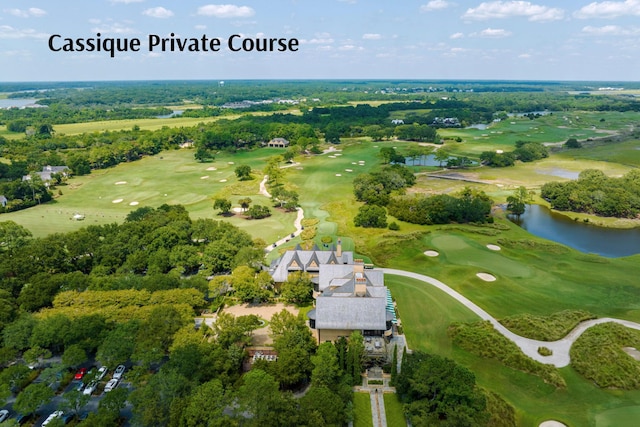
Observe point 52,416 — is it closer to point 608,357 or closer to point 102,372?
point 102,372

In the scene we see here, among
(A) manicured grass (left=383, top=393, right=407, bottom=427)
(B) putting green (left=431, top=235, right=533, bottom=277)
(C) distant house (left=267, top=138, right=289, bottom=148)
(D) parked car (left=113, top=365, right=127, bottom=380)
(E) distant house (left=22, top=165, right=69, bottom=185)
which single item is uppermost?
(C) distant house (left=267, top=138, right=289, bottom=148)

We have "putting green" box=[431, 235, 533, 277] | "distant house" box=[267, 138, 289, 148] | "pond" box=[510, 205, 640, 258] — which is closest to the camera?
"putting green" box=[431, 235, 533, 277]

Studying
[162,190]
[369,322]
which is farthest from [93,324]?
[162,190]

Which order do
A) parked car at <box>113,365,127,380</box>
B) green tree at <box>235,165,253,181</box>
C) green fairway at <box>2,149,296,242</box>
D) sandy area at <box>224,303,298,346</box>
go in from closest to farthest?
parked car at <box>113,365,127,380</box> < sandy area at <box>224,303,298,346</box> < green fairway at <box>2,149,296,242</box> < green tree at <box>235,165,253,181</box>

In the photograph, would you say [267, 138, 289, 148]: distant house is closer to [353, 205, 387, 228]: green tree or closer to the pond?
[353, 205, 387, 228]: green tree

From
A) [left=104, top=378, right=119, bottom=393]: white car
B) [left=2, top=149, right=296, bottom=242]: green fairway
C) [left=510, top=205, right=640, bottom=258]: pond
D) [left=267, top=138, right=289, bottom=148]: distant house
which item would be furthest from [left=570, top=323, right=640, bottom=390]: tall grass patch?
[left=267, top=138, right=289, bottom=148]: distant house

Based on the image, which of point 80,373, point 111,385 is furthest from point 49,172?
point 111,385

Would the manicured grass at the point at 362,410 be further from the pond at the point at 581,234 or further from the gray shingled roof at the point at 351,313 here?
the pond at the point at 581,234

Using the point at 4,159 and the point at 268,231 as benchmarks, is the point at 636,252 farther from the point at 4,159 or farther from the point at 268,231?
the point at 4,159
